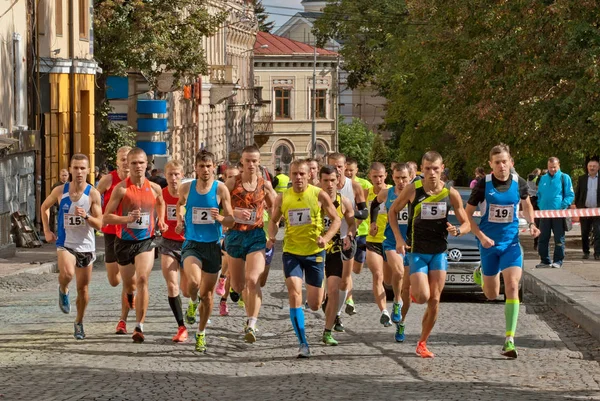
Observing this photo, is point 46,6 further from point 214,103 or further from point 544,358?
point 214,103

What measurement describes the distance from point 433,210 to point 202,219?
2.14 meters

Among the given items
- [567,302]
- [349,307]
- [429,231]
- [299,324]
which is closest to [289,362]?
[299,324]

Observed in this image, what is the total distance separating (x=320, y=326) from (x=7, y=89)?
20.4 metres

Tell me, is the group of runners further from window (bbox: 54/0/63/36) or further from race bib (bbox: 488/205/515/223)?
window (bbox: 54/0/63/36)

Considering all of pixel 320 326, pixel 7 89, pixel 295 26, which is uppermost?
pixel 295 26

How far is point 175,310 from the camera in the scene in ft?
48.5

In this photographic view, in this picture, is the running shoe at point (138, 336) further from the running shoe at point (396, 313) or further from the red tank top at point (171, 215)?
the running shoe at point (396, 313)

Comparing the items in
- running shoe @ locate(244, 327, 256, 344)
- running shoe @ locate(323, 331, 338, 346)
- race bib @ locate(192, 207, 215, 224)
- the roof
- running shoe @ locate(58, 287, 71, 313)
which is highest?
the roof

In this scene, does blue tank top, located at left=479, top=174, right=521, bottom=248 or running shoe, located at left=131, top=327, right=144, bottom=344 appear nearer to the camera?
blue tank top, located at left=479, top=174, right=521, bottom=248

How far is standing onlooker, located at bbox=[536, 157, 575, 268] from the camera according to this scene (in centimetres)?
2583

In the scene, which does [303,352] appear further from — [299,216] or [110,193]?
[110,193]

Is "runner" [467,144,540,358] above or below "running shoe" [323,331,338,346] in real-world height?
above

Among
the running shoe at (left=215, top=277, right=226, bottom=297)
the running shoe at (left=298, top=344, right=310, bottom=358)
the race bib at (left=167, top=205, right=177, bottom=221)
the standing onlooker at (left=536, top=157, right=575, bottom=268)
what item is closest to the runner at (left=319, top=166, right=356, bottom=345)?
the running shoe at (left=298, top=344, right=310, bottom=358)

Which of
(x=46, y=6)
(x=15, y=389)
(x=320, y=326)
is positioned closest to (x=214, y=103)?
(x=46, y=6)
